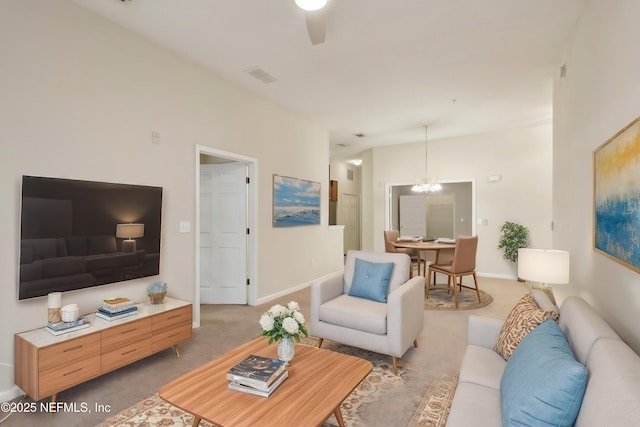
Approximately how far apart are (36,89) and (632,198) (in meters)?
3.76

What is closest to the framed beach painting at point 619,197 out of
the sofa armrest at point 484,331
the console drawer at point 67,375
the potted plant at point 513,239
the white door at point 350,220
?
the sofa armrest at point 484,331

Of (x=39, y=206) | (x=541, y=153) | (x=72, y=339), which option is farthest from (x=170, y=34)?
(x=541, y=153)

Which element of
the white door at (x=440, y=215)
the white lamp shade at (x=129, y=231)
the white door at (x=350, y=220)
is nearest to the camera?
the white lamp shade at (x=129, y=231)

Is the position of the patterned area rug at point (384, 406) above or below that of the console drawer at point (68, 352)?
below

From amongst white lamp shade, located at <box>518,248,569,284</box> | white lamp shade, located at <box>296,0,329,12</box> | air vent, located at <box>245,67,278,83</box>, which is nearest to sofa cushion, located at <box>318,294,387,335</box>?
white lamp shade, located at <box>518,248,569,284</box>

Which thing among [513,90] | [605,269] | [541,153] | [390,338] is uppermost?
[513,90]

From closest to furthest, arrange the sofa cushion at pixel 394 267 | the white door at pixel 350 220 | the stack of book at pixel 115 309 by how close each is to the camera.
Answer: the stack of book at pixel 115 309
the sofa cushion at pixel 394 267
the white door at pixel 350 220

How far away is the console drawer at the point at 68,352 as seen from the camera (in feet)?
6.69

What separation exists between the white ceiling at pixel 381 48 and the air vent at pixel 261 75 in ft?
0.22

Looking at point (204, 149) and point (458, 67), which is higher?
point (458, 67)

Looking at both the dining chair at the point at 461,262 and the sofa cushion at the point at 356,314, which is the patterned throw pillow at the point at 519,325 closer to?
the sofa cushion at the point at 356,314

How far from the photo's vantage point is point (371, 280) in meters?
3.11

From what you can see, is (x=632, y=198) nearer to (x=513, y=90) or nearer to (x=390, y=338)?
(x=390, y=338)

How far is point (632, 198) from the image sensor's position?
1455mm
